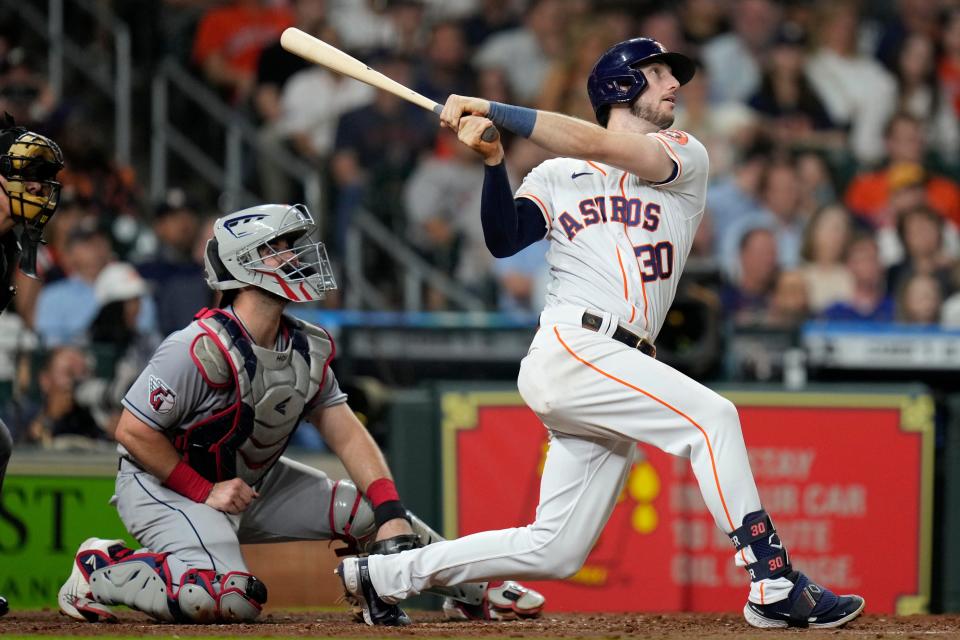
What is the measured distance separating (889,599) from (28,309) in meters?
4.87

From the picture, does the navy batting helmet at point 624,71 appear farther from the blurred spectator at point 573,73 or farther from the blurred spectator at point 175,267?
the blurred spectator at point 573,73

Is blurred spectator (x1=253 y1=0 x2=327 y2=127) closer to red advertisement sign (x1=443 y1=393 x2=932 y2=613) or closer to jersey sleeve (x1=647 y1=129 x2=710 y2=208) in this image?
red advertisement sign (x1=443 y1=393 x2=932 y2=613)

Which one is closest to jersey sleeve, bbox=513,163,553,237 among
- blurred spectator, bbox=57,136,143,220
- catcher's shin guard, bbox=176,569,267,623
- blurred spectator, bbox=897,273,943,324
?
catcher's shin guard, bbox=176,569,267,623

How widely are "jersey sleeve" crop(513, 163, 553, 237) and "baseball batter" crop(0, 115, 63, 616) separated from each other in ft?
5.10

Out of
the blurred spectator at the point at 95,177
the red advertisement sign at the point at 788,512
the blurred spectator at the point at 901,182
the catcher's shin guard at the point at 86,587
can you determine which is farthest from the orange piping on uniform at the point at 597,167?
the blurred spectator at the point at 901,182

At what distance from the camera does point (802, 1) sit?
450 inches

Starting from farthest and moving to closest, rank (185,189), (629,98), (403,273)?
(185,189) → (403,273) → (629,98)

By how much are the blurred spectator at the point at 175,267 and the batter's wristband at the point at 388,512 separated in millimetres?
3004

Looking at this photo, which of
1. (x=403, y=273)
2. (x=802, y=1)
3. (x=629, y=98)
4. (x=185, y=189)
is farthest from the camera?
(x=802, y=1)

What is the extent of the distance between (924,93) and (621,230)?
Answer: 725cm

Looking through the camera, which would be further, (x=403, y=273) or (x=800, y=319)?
(x=403, y=273)

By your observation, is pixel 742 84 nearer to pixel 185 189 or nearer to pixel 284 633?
pixel 185 189

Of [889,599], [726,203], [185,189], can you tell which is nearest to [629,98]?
[889,599]

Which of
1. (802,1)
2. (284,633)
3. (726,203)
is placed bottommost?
(284,633)
